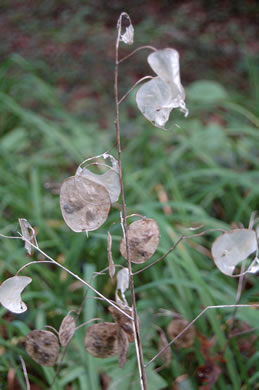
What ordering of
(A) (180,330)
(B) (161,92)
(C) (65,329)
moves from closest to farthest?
(B) (161,92) < (C) (65,329) < (A) (180,330)


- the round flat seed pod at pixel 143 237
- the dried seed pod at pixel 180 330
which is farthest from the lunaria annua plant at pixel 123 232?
the dried seed pod at pixel 180 330

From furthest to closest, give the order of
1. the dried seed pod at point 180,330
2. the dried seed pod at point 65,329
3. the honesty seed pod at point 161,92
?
the dried seed pod at point 180,330 → the dried seed pod at point 65,329 → the honesty seed pod at point 161,92

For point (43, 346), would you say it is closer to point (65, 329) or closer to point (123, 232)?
point (65, 329)

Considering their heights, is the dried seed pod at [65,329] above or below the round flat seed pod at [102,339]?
above

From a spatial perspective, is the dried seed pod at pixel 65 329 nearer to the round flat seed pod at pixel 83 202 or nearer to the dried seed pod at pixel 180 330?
the round flat seed pod at pixel 83 202

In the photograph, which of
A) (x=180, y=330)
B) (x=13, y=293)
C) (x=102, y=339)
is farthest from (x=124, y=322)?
(x=180, y=330)

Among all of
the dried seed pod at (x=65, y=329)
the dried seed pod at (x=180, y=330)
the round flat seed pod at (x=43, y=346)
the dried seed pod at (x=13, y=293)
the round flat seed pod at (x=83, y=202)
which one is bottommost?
the dried seed pod at (x=180, y=330)

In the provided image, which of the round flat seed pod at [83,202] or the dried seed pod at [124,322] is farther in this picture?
the dried seed pod at [124,322]

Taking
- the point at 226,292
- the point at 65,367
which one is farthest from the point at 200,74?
the point at 65,367
